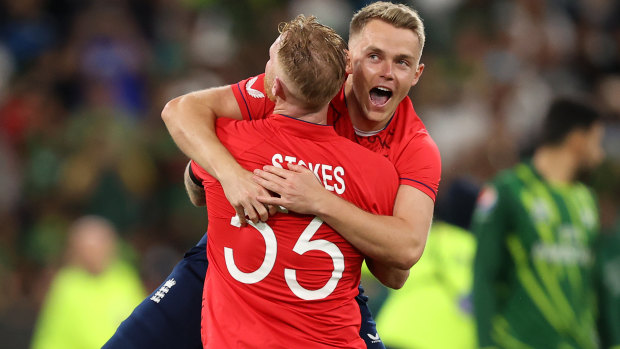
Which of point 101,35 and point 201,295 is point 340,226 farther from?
point 101,35

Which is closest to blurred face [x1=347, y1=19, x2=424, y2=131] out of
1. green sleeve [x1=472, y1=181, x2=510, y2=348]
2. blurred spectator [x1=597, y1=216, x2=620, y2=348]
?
green sleeve [x1=472, y1=181, x2=510, y2=348]

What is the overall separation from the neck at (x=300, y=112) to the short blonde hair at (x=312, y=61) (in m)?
0.05

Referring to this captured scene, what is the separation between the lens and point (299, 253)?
3021 mm

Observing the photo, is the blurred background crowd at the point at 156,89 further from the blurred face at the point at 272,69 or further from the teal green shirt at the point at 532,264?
the blurred face at the point at 272,69

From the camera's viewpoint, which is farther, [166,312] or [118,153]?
[118,153]

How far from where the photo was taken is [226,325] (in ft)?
10.1

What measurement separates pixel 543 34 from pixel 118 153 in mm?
5304

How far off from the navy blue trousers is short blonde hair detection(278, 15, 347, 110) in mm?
1007

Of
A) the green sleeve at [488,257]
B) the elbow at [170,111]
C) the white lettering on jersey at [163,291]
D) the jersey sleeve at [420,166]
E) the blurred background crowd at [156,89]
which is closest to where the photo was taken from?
the jersey sleeve at [420,166]

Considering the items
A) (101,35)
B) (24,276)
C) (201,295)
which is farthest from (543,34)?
(201,295)

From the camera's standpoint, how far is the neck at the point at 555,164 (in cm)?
569

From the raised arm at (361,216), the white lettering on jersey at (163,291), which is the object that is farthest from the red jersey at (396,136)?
the white lettering on jersey at (163,291)

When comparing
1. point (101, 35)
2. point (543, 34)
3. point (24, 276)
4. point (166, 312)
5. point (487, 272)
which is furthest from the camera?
point (543, 34)

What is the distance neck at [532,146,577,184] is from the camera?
5.69 meters
